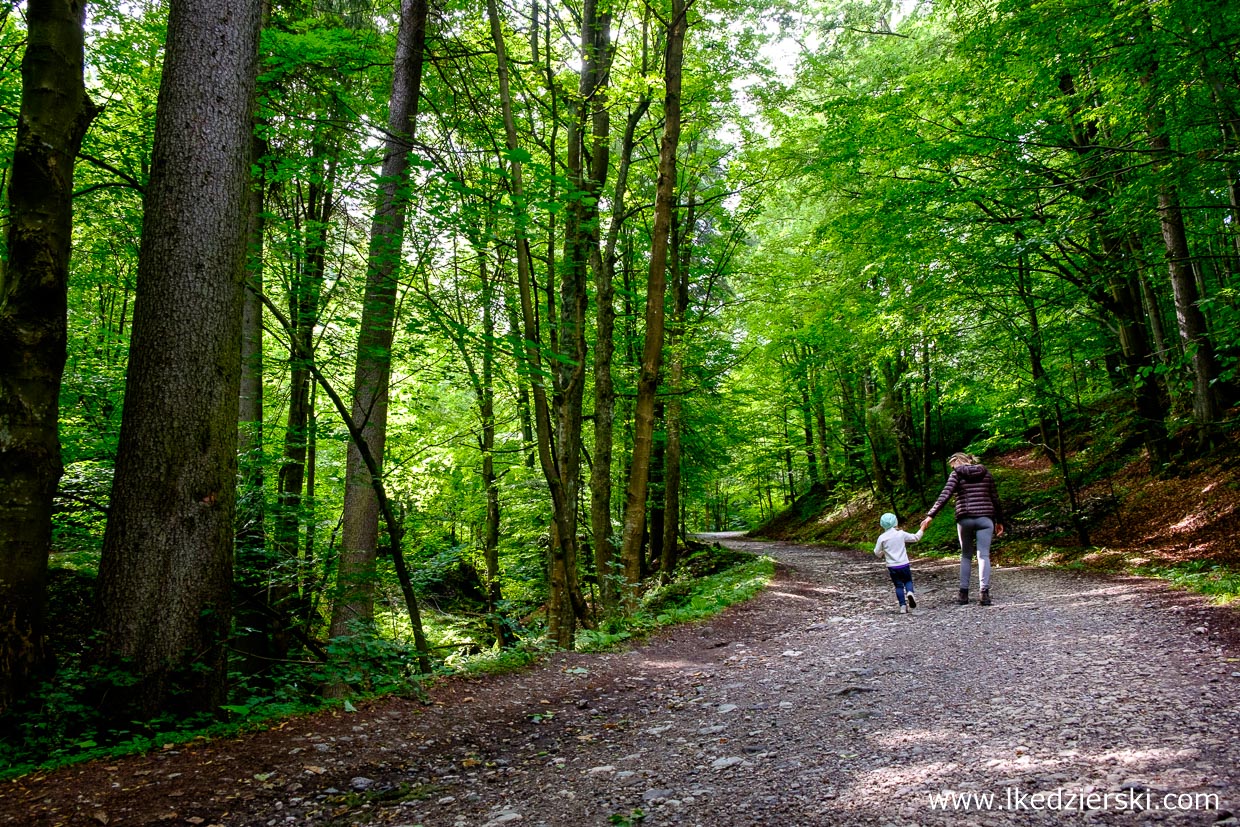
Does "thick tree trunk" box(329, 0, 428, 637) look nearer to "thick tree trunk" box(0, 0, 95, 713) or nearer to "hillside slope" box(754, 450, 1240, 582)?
"thick tree trunk" box(0, 0, 95, 713)

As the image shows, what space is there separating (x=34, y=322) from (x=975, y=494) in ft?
31.8

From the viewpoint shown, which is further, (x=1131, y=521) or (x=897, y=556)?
(x=1131, y=521)

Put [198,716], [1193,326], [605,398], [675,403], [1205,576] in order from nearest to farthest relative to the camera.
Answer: [198,716]
[1205,576]
[605,398]
[1193,326]
[675,403]

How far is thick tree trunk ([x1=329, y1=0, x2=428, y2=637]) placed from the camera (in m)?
5.74

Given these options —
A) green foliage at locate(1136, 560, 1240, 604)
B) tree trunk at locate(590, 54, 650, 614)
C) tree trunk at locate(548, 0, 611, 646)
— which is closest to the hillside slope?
green foliage at locate(1136, 560, 1240, 604)

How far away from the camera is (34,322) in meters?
4.09

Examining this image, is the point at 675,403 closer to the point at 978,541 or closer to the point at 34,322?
the point at 978,541

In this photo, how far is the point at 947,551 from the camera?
15.8m

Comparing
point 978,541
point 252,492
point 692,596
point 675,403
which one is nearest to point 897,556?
point 978,541

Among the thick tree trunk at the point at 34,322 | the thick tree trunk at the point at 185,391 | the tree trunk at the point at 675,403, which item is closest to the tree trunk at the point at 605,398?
the tree trunk at the point at 675,403

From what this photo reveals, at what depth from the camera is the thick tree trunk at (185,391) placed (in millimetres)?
4012

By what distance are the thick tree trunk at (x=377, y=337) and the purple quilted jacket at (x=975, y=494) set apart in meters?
7.00

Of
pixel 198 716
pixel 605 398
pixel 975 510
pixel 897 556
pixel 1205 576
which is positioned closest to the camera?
pixel 198 716

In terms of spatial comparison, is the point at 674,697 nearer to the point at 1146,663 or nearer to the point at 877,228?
the point at 1146,663
